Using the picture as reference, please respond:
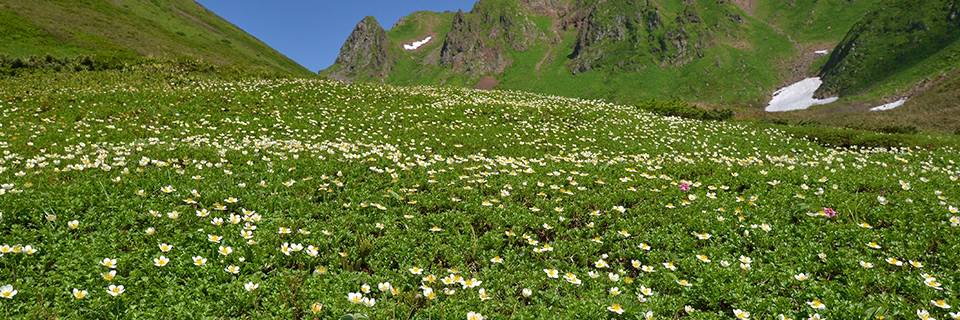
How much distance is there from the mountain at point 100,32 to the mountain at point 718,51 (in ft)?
375

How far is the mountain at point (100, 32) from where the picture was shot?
35531 mm

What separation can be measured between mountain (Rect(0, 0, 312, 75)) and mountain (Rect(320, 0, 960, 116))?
4495 inches

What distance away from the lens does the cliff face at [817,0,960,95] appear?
85.2m

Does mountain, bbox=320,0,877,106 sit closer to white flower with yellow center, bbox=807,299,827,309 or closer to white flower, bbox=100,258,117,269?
white flower with yellow center, bbox=807,299,827,309

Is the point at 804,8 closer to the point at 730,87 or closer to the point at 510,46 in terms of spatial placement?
the point at 730,87

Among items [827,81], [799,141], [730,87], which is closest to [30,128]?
[799,141]

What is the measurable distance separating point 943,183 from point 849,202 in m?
3.01

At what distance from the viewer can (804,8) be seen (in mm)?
159875

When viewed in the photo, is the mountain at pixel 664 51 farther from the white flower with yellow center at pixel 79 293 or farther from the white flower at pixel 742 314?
the white flower with yellow center at pixel 79 293

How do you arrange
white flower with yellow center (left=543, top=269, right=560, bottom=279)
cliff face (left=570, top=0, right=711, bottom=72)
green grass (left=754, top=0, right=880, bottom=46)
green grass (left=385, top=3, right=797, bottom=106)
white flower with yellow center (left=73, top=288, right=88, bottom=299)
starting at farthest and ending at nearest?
1. cliff face (left=570, top=0, right=711, bottom=72)
2. green grass (left=754, top=0, right=880, bottom=46)
3. green grass (left=385, top=3, right=797, bottom=106)
4. white flower with yellow center (left=543, top=269, right=560, bottom=279)
5. white flower with yellow center (left=73, top=288, right=88, bottom=299)

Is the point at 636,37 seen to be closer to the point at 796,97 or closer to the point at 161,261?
the point at 796,97

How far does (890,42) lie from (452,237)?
141m

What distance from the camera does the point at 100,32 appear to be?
50438 millimetres

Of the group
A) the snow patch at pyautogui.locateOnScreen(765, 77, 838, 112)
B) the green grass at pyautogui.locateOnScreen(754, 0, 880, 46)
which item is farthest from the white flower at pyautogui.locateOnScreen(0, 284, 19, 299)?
the green grass at pyautogui.locateOnScreen(754, 0, 880, 46)
